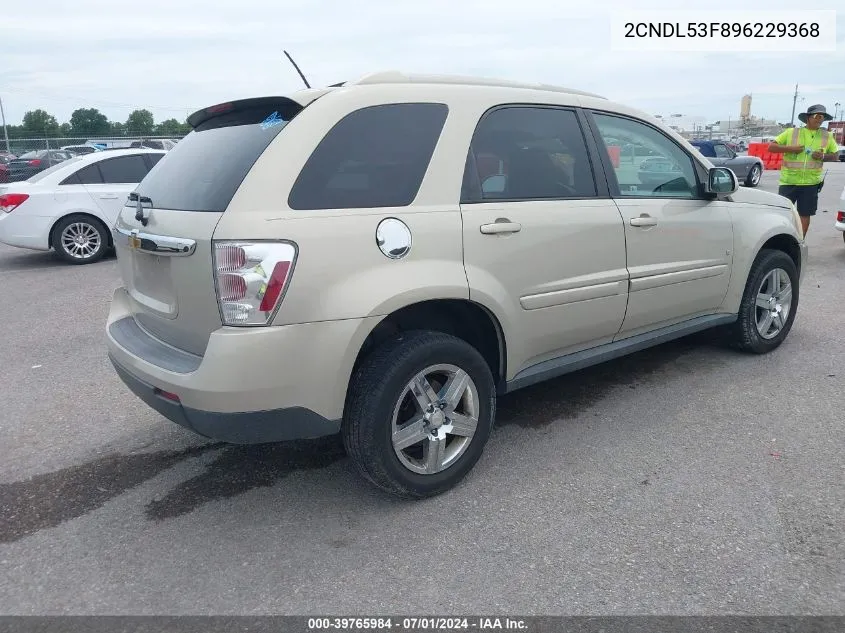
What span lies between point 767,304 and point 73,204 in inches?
345

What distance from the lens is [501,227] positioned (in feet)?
10.2

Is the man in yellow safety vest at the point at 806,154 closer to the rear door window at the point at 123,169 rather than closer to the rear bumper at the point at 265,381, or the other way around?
the rear bumper at the point at 265,381

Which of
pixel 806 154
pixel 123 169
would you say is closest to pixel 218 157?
pixel 806 154

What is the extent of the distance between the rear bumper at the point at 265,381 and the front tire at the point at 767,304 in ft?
10.4

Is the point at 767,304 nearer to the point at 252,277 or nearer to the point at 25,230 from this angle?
the point at 252,277

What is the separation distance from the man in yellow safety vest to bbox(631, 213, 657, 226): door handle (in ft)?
16.7

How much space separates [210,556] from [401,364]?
3.51 feet

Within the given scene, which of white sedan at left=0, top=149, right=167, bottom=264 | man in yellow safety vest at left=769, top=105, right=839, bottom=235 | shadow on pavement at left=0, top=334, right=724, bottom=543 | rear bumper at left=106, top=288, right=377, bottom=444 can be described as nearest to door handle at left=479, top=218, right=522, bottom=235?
rear bumper at left=106, top=288, right=377, bottom=444

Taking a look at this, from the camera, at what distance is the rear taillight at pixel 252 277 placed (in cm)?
248

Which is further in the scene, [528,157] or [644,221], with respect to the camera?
[644,221]

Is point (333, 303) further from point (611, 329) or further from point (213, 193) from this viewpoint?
point (611, 329)

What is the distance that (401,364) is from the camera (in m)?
2.77

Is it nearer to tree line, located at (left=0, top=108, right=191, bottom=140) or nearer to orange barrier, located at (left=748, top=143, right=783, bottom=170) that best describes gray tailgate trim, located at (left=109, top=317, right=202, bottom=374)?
tree line, located at (left=0, top=108, right=191, bottom=140)

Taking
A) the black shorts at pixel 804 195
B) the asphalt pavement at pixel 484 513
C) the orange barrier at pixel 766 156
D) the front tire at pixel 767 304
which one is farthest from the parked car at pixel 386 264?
the orange barrier at pixel 766 156
